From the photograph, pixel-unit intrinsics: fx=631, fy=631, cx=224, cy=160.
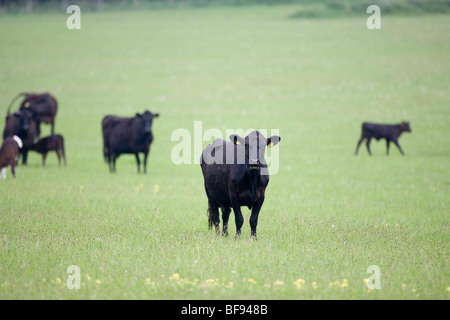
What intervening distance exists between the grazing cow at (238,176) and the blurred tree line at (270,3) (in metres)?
55.1

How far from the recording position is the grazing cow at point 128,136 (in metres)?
20.4

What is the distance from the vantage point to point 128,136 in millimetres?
20797

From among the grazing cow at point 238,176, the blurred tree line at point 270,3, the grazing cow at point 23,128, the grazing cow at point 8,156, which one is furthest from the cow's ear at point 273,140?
the blurred tree line at point 270,3

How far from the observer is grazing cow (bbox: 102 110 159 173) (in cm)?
2044

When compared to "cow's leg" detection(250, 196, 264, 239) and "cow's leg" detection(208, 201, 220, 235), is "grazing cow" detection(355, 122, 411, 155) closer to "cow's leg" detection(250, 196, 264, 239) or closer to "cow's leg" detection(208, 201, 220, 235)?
"cow's leg" detection(208, 201, 220, 235)

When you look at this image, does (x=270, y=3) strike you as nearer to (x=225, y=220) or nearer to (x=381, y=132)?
(x=381, y=132)

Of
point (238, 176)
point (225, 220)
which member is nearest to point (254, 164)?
point (238, 176)

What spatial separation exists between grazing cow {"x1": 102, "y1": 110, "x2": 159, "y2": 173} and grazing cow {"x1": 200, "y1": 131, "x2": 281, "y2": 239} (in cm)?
996

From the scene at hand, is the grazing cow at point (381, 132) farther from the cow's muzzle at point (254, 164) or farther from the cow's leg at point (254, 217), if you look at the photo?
the cow's muzzle at point (254, 164)

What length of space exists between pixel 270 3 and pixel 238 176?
218 ft

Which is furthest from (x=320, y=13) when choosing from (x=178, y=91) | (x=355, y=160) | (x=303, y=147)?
(x=355, y=160)

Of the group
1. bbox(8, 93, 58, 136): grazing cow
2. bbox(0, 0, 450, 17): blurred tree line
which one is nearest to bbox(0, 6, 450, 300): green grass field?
bbox(8, 93, 58, 136): grazing cow
